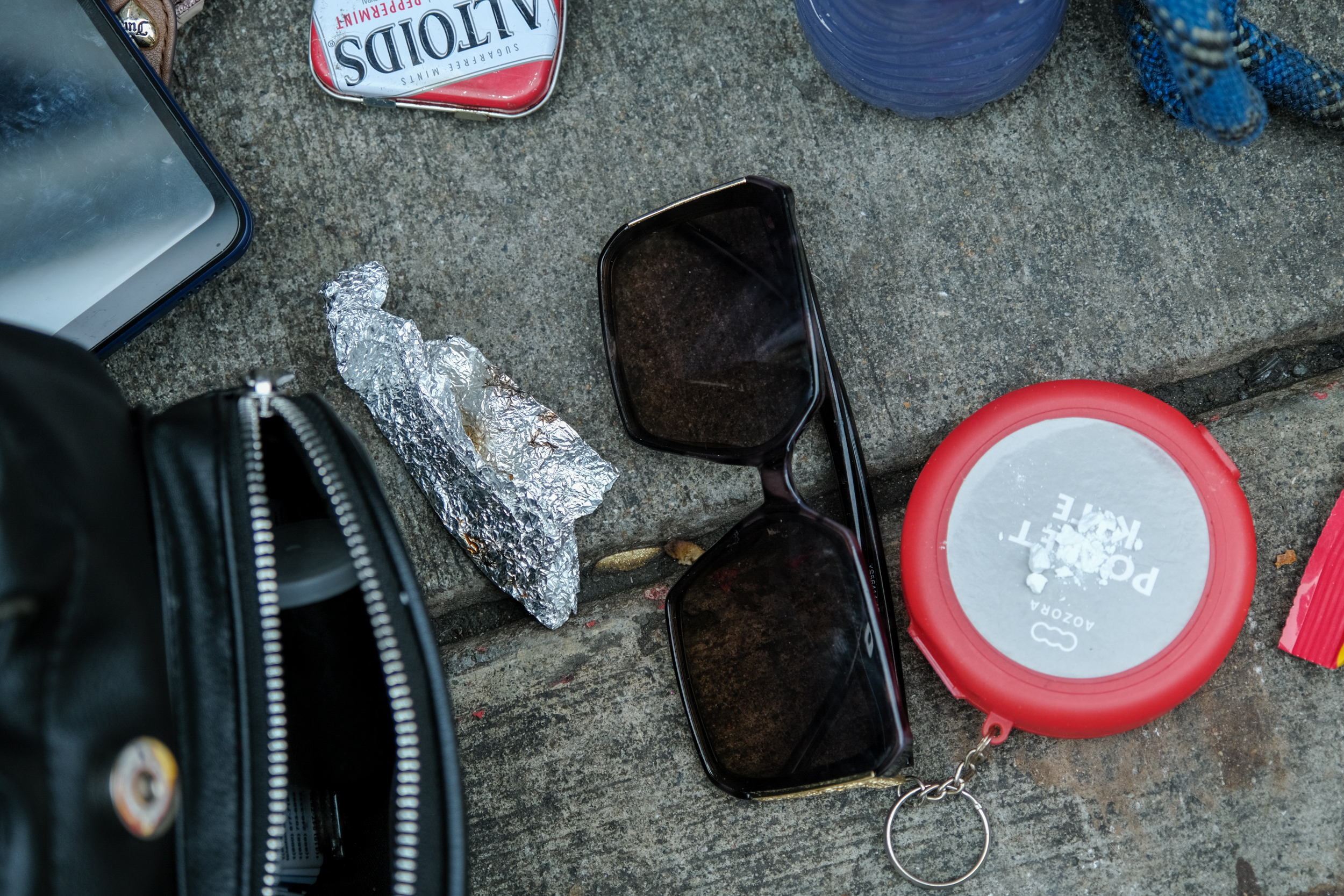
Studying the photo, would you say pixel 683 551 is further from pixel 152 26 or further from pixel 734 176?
pixel 152 26

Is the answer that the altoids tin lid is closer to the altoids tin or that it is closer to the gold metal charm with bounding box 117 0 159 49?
the altoids tin

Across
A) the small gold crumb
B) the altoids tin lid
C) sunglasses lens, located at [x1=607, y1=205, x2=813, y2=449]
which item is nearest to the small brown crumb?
the small gold crumb

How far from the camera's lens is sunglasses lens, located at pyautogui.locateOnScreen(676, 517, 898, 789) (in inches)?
34.9

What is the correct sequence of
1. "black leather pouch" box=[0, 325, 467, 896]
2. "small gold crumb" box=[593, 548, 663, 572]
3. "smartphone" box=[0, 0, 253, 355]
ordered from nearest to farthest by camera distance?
"black leather pouch" box=[0, 325, 467, 896] < "smartphone" box=[0, 0, 253, 355] < "small gold crumb" box=[593, 548, 663, 572]

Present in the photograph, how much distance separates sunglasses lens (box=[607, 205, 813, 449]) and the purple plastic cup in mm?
181

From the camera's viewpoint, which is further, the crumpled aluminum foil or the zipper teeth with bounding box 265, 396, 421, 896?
the crumpled aluminum foil

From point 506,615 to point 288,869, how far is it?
1.08 feet

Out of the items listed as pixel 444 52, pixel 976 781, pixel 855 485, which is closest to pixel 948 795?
pixel 976 781

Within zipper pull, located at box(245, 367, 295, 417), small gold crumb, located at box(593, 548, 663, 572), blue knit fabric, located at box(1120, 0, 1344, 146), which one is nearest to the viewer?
zipper pull, located at box(245, 367, 295, 417)

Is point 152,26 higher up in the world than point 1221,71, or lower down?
higher up

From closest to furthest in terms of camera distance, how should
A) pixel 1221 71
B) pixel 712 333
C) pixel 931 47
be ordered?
pixel 1221 71 → pixel 931 47 → pixel 712 333

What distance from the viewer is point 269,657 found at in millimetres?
553

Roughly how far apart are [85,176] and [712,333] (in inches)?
25.6

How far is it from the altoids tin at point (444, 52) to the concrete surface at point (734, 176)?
30 mm
